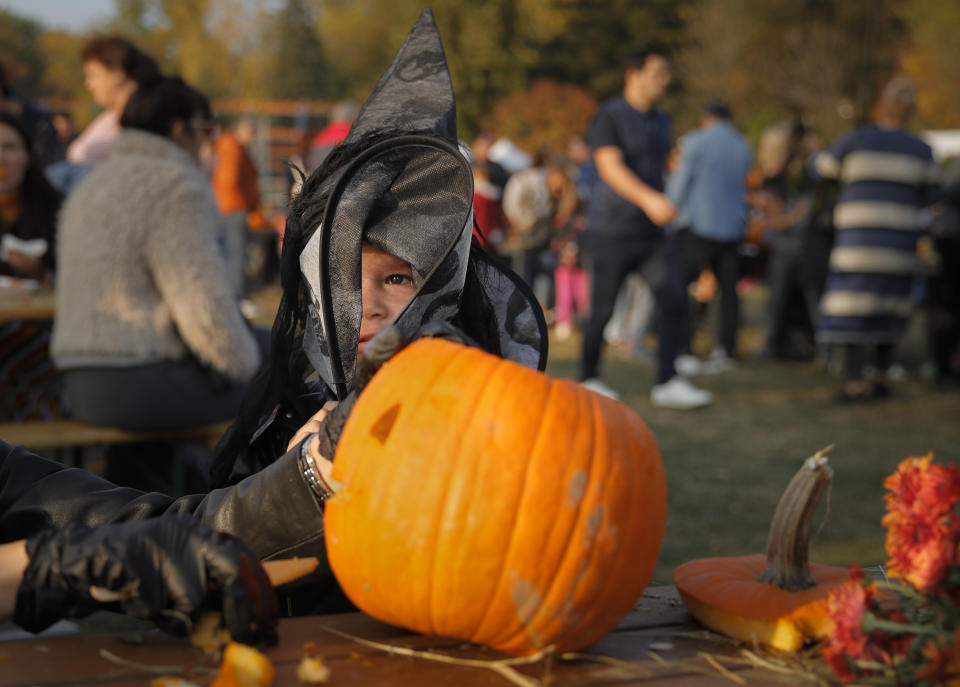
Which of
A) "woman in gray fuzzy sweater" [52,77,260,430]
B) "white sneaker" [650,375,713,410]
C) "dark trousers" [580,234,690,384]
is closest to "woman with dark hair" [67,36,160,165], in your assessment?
"woman in gray fuzzy sweater" [52,77,260,430]

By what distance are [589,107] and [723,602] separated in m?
42.1

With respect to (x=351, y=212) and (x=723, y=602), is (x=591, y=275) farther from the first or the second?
(x=723, y=602)

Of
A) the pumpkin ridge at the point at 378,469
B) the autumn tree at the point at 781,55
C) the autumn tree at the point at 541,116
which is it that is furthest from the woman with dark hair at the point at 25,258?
the autumn tree at the point at 541,116

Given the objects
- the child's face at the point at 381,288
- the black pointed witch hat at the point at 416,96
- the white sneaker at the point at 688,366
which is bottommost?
the white sneaker at the point at 688,366

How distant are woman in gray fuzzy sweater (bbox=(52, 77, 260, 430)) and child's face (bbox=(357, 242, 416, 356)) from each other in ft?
6.54

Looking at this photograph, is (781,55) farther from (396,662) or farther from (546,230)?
(396,662)

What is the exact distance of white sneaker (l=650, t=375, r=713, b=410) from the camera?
7168 mm

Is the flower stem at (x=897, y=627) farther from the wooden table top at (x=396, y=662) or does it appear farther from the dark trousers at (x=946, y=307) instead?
the dark trousers at (x=946, y=307)

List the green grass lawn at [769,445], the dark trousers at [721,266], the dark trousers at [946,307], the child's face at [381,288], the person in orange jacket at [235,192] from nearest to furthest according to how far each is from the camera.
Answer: the child's face at [381,288]
the green grass lawn at [769,445]
the dark trousers at [946,307]
the dark trousers at [721,266]
the person in orange jacket at [235,192]

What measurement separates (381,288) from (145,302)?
7.10 ft

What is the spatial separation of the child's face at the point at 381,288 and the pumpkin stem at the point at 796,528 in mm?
945

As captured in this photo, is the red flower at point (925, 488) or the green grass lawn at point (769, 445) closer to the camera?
the red flower at point (925, 488)

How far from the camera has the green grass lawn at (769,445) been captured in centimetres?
443

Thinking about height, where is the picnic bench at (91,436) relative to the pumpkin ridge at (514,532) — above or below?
below
